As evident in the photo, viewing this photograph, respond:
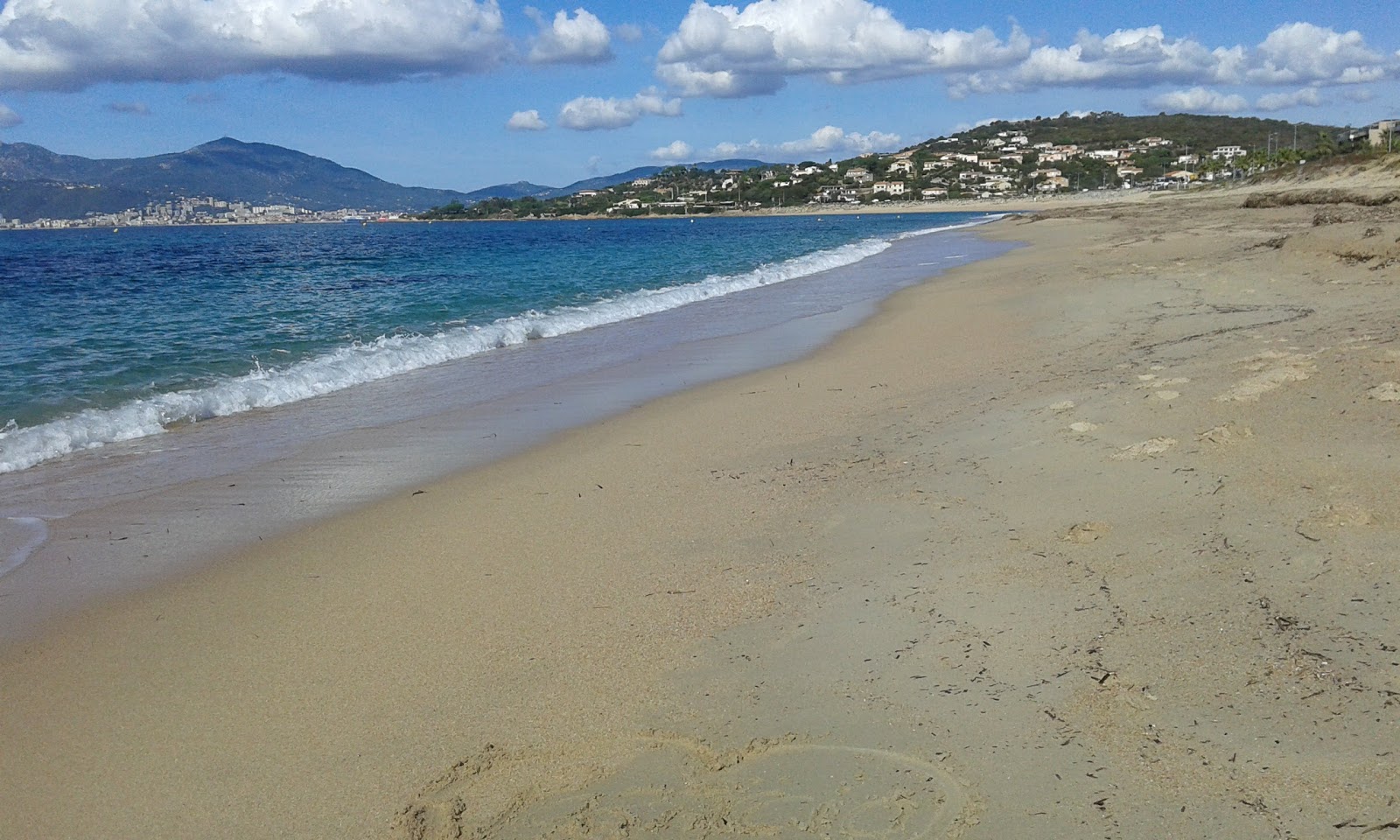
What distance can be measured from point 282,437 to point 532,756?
6.29 m

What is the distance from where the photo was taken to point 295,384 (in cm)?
1071

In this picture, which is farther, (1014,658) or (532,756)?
(1014,658)

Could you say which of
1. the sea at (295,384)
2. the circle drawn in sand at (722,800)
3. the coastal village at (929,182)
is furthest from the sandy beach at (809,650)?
the coastal village at (929,182)

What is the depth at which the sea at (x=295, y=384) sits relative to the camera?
5.91m

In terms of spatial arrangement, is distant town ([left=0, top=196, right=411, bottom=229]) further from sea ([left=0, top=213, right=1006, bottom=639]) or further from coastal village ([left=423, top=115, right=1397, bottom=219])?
sea ([left=0, top=213, right=1006, bottom=639])

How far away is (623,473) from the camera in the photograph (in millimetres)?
6496

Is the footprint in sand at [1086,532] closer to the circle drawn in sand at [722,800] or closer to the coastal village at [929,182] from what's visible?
the circle drawn in sand at [722,800]

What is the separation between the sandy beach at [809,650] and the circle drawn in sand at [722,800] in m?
0.01

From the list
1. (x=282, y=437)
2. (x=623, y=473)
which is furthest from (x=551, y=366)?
(x=623, y=473)

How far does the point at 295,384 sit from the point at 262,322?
7.37 m

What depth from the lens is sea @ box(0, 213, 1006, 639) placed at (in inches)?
233

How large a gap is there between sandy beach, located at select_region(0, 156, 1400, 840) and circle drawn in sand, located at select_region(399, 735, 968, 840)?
0.4 inches

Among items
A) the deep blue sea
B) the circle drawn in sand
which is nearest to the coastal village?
the deep blue sea

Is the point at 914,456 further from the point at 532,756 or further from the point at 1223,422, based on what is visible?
the point at 532,756
